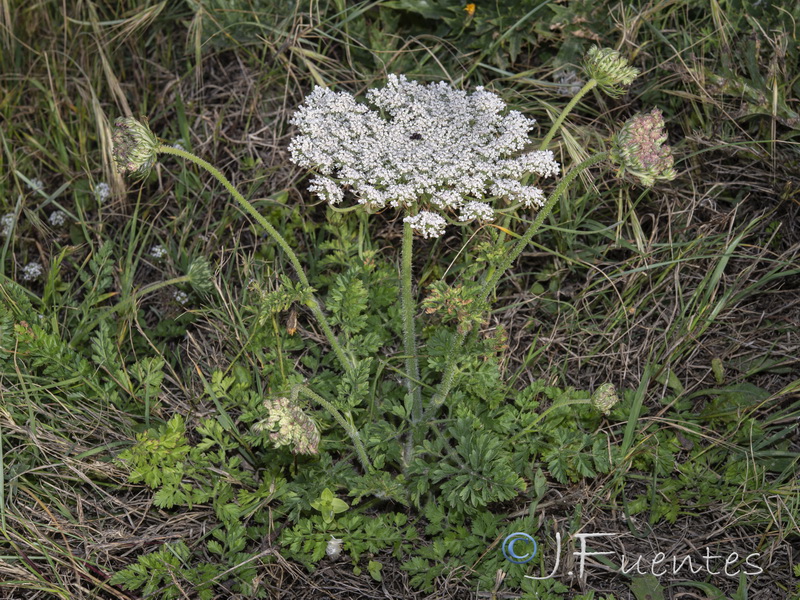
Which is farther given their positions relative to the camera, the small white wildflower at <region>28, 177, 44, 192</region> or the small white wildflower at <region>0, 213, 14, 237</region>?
the small white wildflower at <region>28, 177, 44, 192</region>

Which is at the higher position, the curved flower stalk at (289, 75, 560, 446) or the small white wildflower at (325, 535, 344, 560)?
the curved flower stalk at (289, 75, 560, 446)

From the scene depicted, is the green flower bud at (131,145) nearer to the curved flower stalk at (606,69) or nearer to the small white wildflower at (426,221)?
the small white wildflower at (426,221)

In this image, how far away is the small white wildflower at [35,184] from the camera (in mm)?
3404

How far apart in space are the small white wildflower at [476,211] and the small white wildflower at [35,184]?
2245 mm

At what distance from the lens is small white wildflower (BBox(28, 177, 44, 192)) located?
3404 millimetres

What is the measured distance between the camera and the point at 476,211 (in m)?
2.29

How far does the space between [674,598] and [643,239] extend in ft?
4.77

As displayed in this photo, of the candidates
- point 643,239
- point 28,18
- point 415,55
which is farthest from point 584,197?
point 28,18

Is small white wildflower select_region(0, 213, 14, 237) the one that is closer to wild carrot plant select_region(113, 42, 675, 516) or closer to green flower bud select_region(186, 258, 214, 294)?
green flower bud select_region(186, 258, 214, 294)

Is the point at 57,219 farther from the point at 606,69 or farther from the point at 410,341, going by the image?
the point at 606,69

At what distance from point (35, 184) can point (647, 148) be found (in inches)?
116

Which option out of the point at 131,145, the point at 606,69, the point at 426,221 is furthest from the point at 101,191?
the point at 606,69

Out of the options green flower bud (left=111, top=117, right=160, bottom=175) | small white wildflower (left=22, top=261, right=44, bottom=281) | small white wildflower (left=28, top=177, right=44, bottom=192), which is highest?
green flower bud (left=111, top=117, right=160, bottom=175)

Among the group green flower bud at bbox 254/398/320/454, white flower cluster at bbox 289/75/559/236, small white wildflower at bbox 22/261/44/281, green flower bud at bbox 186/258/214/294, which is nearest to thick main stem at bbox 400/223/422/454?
white flower cluster at bbox 289/75/559/236
